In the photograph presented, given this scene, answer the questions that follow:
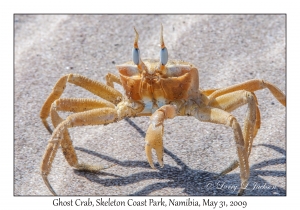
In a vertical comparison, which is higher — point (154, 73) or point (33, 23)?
point (33, 23)

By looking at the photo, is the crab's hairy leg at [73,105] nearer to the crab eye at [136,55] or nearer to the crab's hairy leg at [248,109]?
the crab eye at [136,55]

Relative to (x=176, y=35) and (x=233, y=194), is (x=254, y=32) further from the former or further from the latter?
(x=233, y=194)

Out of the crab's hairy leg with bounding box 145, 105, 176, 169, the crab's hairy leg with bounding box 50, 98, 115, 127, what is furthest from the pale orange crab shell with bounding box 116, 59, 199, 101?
the crab's hairy leg with bounding box 145, 105, 176, 169

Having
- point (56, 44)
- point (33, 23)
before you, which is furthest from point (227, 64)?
point (33, 23)

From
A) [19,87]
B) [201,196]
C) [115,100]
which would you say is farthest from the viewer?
[19,87]

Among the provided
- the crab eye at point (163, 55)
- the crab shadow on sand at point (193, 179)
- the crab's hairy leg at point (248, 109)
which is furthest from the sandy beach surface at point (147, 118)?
the crab eye at point (163, 55)

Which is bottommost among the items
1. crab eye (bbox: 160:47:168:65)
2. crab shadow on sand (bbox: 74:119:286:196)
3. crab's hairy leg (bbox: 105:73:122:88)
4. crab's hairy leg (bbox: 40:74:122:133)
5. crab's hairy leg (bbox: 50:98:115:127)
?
crab shadow on sand (bbox: 74:119:286:196)

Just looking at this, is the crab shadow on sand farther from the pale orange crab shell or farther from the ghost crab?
the pale orange crab shell

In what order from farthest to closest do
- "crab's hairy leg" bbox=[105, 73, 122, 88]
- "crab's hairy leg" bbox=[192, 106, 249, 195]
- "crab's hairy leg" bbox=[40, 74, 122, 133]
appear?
"crab's hairy leg" bbox=[105, 73, 122, 88] → "crab's hairy leg" bbox=[40, 74, 122, 133] → "crab's hairy leg" bbox=[192, 106, 249, 195]
